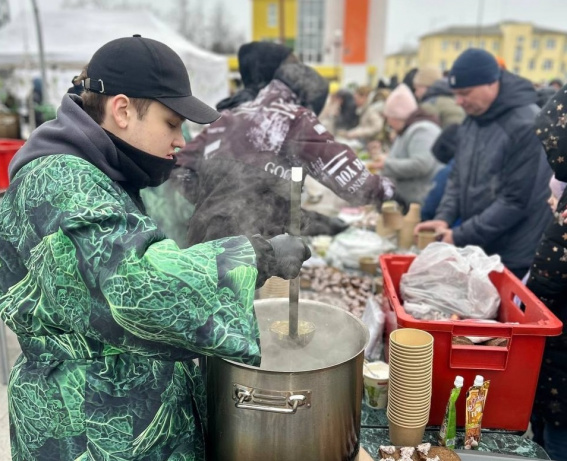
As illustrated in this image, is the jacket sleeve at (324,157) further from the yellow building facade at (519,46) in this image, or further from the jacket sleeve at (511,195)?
the yellow building facade at (519,46)

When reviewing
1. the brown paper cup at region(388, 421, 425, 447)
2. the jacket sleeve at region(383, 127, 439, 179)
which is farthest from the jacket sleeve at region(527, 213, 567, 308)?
the jacket sleeve at region(383, 127, 439, 179)

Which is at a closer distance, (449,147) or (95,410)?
(95,410)

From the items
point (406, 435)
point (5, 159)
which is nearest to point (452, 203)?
point (406, 435)

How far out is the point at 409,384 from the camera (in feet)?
4.87

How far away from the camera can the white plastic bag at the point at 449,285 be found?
193 cm

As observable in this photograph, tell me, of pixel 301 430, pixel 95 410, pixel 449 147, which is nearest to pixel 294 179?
pixel 301 430

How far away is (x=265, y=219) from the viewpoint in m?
2.32

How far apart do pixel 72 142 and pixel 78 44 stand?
441 inches

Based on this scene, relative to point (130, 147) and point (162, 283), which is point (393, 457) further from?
point (130, 147)

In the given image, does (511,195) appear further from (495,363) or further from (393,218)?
(495,363)

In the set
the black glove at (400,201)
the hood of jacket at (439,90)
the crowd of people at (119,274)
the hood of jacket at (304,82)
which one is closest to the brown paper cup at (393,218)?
the black glove at (400,201)

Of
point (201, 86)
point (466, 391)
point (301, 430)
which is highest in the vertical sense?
point (301, 430)

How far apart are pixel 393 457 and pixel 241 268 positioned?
82 cm

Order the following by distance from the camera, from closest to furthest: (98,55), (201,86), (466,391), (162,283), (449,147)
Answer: (162,283), (98,55), (466,391), (449,147), (201,86)
